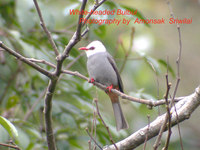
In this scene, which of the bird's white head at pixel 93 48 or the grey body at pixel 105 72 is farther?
the bird's white head at pixel 93 48

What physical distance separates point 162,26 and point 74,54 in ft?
19.9

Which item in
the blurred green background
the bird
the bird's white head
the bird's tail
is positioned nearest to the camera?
the blurred green background

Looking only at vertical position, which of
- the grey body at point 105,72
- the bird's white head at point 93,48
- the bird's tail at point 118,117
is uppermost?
the bird's white head at point 93,48

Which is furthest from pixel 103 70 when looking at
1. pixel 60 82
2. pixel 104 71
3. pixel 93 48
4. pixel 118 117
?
pixel 118 117

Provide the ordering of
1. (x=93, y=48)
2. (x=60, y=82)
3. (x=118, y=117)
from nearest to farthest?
(x=118, y=117) < (x=60, y=82) < (x=93, y=48)

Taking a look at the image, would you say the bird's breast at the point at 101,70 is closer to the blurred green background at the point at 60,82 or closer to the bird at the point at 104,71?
the bird at the point at 104,71

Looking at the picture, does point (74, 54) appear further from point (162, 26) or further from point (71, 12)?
point (162, 26)

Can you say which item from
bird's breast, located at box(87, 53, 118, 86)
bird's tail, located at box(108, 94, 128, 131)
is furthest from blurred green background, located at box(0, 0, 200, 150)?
bird's breast, located at box(87, 53, 118, 86)

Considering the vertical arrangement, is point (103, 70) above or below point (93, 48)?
below

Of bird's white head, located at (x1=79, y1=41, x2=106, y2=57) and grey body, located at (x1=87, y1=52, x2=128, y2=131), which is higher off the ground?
bird's white head, located at (x1=79, y1=41, x2=106, y2=57)

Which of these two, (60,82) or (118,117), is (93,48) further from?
(118,117)

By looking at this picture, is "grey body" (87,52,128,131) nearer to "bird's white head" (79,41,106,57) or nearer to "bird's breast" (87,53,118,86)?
"bird's breast" (87,53,118,86)

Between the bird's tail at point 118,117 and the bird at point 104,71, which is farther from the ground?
the bird at point 104,71

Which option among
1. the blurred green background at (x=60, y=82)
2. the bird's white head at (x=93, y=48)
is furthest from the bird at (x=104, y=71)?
the blurred green background at (x=60, y=82)
